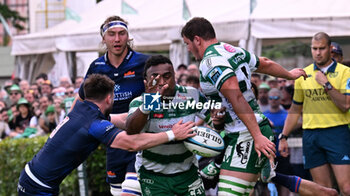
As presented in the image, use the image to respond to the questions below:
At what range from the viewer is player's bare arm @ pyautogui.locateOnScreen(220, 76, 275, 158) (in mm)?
4996

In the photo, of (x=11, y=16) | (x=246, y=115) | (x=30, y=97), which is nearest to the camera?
(x=246, y=115)

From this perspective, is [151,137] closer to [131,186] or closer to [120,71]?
[131,186]

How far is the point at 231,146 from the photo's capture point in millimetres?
5555

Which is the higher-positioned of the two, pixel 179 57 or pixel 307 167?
pixel 179 57

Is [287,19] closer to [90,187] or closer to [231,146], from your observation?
[90,187]

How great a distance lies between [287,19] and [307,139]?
4216 millimetres

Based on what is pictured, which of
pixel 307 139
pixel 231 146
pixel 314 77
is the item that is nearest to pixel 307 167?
pixel 307 139

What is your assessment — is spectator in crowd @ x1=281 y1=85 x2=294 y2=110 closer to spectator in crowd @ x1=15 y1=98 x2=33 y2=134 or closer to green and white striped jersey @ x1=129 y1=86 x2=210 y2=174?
green and white striped jersey @ x1=129 y1=86 x2=210 y2=174

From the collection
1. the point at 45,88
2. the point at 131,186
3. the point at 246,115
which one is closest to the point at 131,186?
the point at 131,186

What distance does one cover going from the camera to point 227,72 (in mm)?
5113

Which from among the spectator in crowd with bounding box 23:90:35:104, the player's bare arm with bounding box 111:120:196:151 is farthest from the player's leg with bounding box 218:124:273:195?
the spectator in crowd with bounding box 23:90:35:104

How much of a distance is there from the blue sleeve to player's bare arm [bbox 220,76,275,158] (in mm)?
1165

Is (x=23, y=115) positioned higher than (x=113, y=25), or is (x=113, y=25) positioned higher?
(x=113, y=25)

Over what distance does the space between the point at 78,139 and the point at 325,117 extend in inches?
146
